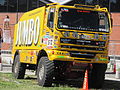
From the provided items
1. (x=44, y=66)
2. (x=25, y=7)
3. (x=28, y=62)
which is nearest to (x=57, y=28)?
(x=44, y=66)

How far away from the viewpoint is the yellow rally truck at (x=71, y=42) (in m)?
13.8

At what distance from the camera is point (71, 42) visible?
13.9 meters

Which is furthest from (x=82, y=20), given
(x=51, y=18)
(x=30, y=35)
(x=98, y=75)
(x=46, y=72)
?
(x=30, y=35)

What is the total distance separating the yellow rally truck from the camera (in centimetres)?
1377

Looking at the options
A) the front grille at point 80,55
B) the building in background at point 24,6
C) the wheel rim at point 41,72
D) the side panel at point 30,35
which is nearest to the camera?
the front grille at point 80,55

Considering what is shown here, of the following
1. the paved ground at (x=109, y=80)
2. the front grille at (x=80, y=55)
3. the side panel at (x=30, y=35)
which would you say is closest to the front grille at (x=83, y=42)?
the front grille at (x=80, y=55)

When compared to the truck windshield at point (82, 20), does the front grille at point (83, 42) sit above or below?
below

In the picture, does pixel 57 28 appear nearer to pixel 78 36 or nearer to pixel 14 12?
pixel 78 36

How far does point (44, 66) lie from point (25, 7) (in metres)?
21.6

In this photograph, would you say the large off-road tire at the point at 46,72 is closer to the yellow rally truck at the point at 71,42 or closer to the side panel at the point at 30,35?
the yellow rally truck at the point at 71,42

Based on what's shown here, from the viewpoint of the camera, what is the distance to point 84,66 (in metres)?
14.2

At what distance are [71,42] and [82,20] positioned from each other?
1048 millimetres

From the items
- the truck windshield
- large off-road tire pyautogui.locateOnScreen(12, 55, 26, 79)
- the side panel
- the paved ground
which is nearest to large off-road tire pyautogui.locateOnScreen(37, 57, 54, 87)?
the side panel

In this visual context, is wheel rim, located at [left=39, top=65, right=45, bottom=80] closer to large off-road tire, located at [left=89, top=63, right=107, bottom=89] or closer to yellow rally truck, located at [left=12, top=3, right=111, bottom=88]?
yellow rally truck, located at [left=12, top=3, right=111, bottom=88]
